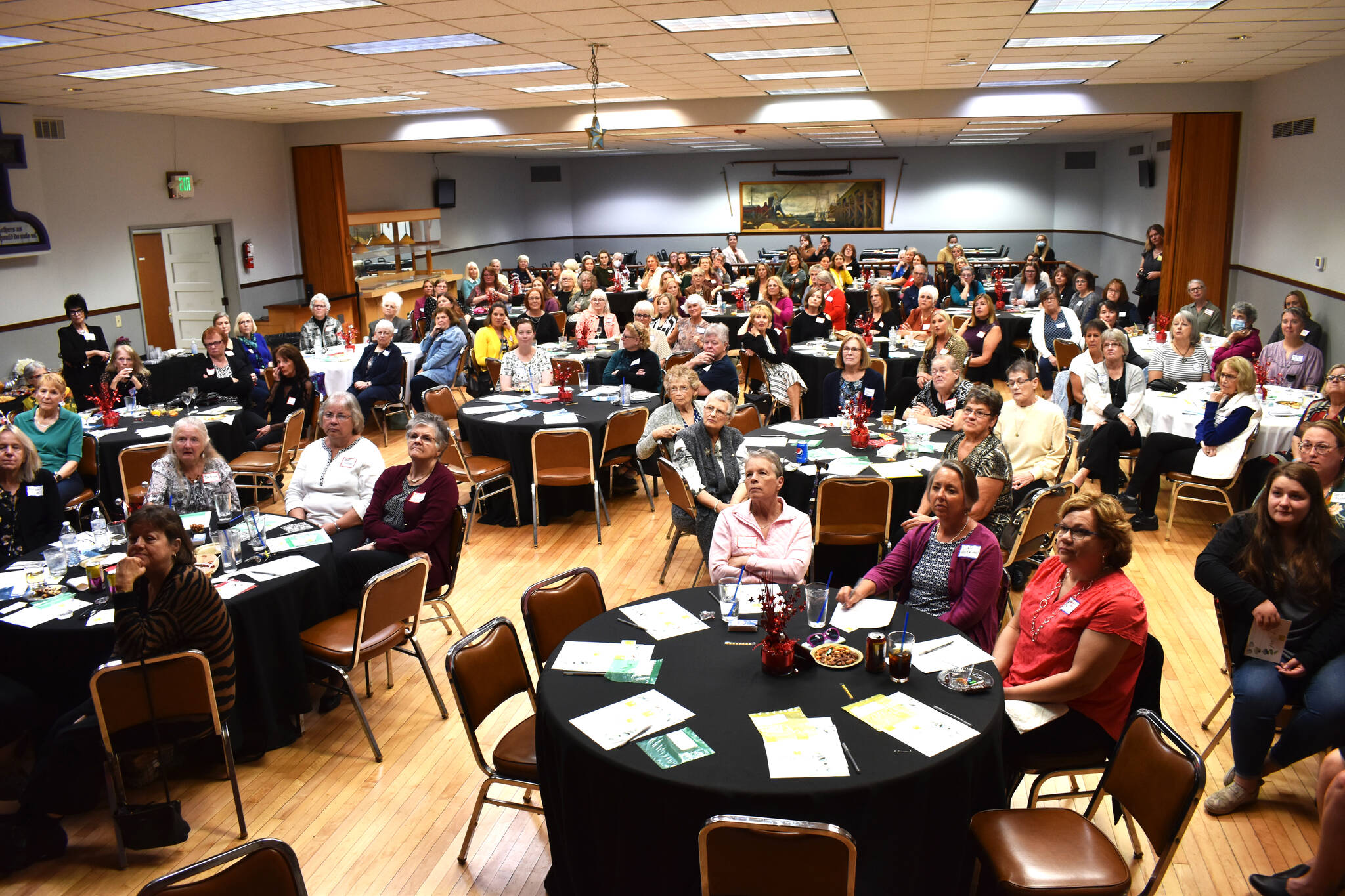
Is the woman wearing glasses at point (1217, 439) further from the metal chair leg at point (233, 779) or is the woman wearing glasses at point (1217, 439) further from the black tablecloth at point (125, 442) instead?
the black tablecloth at point (125, 442)

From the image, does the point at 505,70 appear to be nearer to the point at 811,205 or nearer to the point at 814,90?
the point at 814,90

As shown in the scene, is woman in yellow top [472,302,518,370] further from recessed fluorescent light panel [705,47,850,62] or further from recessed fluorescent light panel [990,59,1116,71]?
recessed fluorescent light panel [990,59,1116,71]

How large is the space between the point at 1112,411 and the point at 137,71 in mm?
8758

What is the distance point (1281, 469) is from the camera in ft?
12.0

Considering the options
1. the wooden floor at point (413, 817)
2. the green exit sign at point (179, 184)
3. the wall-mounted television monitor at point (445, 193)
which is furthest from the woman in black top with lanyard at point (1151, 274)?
the wall-mounted television monitor at point (445, 193)

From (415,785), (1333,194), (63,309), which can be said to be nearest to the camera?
(415,785)

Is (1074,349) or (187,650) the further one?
(1074,349)

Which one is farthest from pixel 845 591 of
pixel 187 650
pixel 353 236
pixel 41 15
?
pixel 353 236

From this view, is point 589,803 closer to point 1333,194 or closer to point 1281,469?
point 1281,469

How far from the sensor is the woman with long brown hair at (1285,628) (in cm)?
360

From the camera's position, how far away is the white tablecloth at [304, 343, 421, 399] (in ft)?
32.9

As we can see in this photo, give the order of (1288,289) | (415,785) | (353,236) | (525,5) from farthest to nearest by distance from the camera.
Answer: (353,236)
(1288,289)
(525,5)
(415,785)

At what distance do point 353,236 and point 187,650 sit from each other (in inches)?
577

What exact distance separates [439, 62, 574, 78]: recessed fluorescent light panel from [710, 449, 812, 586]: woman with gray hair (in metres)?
5.87
